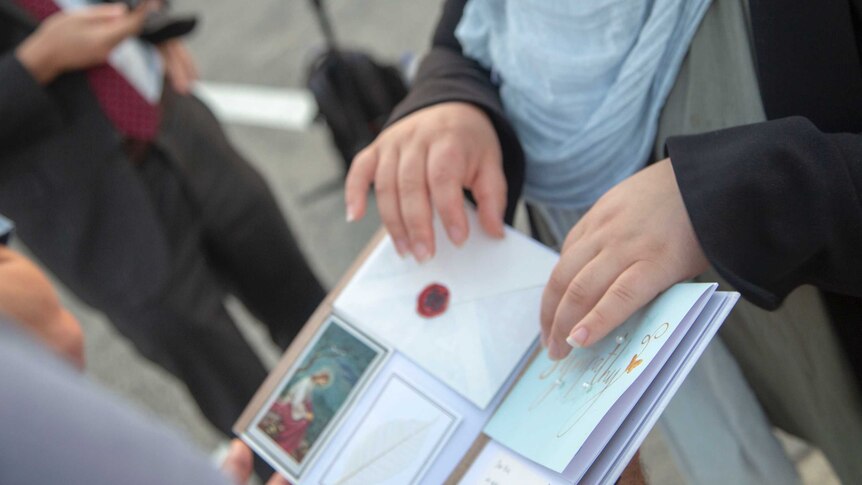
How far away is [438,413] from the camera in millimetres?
616

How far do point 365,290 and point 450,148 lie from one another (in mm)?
151

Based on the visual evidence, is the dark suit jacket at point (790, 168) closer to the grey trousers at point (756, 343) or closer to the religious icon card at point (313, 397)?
the grey trousers at point (756, 343)

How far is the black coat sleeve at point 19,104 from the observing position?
1039 millimetres

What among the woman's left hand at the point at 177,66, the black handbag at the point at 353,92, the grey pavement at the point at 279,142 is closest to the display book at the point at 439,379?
the woman's left hand at the point at 177,66

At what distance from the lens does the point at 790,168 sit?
49 centimetres

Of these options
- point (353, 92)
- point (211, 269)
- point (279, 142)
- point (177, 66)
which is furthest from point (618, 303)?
point (279, 142)

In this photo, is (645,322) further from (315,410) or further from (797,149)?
(315,410)

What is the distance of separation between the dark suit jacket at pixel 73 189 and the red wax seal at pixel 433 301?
0.64m

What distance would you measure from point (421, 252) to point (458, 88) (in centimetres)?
16

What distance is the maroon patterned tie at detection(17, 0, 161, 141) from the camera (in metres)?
1.14

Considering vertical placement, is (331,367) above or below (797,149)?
below

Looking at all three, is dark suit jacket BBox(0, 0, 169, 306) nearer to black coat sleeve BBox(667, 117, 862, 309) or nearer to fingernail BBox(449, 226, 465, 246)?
fingernail BBox(449, 226, 465, 246)

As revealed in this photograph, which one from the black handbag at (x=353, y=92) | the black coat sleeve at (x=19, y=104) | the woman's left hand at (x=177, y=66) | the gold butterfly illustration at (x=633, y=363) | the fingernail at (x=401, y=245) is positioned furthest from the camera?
the black handbag at (x=353, y=92)

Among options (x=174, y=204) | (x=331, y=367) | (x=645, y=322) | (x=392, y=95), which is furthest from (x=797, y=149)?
(x=392, y=95)
